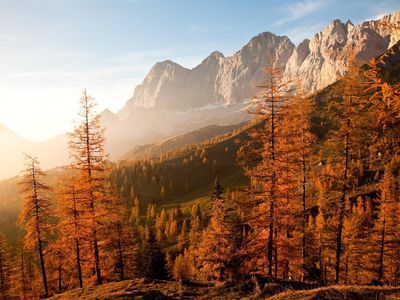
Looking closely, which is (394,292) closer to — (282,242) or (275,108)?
(282,242)

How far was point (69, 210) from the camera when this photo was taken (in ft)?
95.0

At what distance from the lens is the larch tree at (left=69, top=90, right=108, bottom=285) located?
2761 centimetres

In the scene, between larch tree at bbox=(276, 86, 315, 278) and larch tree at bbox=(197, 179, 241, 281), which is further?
larch tree at bbox=(197, 179, 241, 281)

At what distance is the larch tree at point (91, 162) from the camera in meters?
27.6

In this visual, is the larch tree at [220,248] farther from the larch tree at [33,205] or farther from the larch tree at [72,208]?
the larch tree at [33,205]

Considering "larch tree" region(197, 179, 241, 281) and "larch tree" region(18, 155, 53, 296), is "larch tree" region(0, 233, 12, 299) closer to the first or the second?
"larch tree" region(18, 155, 53, 296)

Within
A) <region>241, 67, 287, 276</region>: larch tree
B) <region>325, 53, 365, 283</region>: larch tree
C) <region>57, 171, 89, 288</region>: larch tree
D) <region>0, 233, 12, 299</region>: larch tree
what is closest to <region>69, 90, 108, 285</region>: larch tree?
<region>57, 171, 89, 288</region>: larch tree

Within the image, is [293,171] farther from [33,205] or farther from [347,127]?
[33,205]

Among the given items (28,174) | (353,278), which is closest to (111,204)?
(28,174)

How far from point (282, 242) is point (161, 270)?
112 feet

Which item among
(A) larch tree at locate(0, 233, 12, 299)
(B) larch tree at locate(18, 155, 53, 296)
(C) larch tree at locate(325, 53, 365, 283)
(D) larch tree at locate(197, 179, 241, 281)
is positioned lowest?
(A) larch tree at locate(0, 233, 12, 299)

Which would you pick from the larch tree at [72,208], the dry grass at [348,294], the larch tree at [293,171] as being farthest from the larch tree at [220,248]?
the dry grass at [348,294]

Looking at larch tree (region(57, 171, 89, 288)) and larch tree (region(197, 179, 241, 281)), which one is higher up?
larch tree (region(57, 171, 89, 288))

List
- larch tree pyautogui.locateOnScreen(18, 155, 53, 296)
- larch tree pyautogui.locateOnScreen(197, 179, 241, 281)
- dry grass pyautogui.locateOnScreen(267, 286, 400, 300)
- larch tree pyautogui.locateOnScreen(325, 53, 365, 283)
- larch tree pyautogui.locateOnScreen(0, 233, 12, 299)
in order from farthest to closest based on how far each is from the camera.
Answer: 1. larch tree pyautogui.locateOnScreen(0, 233, 12, 299)
2. larch tree pyautogui.locateOnScreen(197, 179, 241, 281)
3. larch tree pyautogui.locateOnScreen(18, 155, 53, 296)
4. larch tree pyautogui.locateOnScreen(325, 53, 365, 283)
5. dry grass pyautogui.locateOnScreen(267, 286, 400, 300)
